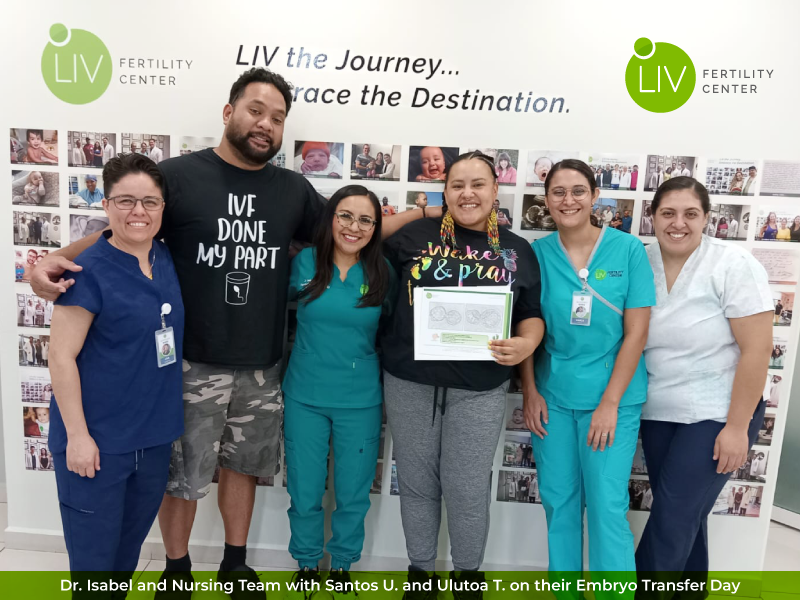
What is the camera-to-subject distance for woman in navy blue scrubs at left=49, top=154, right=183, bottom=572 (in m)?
1.70

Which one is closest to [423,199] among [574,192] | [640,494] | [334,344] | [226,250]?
[574,192]

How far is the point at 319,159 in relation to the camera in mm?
2436

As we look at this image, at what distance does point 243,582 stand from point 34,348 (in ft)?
5.11

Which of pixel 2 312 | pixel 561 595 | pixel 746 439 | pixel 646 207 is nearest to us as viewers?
pixel 746 439

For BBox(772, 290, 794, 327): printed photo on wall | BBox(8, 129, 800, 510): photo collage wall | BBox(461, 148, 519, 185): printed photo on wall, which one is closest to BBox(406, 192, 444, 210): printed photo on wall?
BBox(8, 129, 800, 510): photo collage wall

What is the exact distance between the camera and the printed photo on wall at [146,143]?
2436 mm

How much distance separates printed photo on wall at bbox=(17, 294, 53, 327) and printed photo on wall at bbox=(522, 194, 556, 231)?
2.38m

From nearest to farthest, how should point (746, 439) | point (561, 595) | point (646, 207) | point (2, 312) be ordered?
point (746, 439), point (561, 595), point (646, 207), point (2, 312)

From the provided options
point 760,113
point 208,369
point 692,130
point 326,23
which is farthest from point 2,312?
point 760,113

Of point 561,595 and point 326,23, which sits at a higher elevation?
point 326,23

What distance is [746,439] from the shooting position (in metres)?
2.07

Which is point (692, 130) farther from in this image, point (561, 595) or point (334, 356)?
point (561, 595)

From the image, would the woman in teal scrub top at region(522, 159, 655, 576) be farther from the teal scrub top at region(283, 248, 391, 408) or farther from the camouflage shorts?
the camouflage shorts

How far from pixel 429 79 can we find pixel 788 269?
6.30 feet
